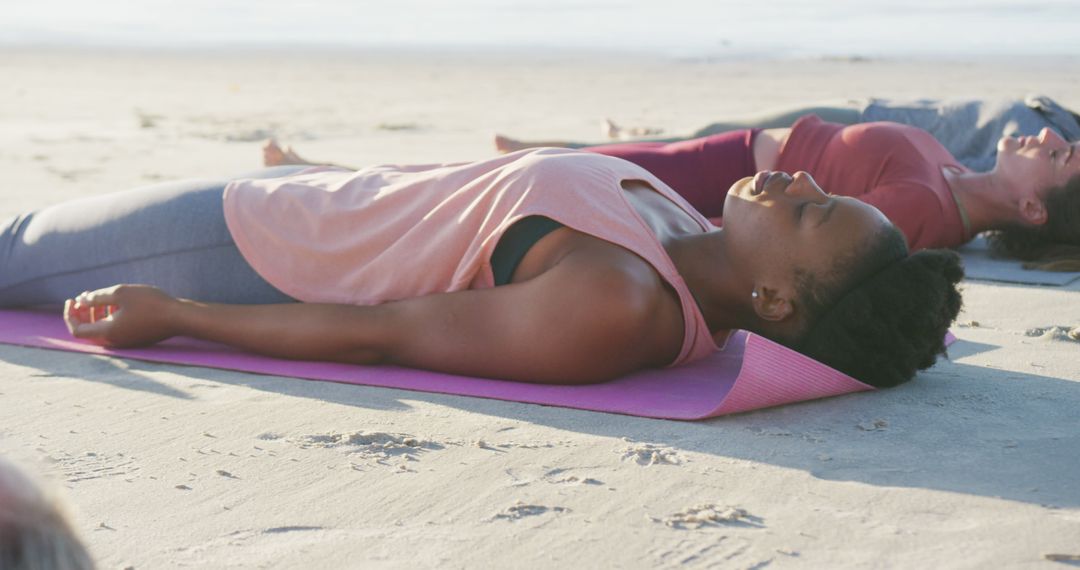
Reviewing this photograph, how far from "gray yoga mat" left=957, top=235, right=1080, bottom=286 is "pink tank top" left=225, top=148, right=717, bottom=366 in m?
1.79

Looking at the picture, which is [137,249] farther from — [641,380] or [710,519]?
[710,519]

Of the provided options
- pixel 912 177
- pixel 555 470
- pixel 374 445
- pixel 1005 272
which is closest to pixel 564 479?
pixel 555 470

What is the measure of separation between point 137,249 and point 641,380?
1.54m

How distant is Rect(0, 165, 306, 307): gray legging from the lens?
137 inches

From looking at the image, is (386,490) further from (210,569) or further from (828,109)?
(828,109)

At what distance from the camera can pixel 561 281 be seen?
2797mm

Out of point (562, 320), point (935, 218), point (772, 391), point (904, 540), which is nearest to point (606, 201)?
point (562, 320)

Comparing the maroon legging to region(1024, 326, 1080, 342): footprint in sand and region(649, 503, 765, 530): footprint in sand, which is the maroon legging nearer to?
region(1024, 326, 1080, 342): footprint in sand

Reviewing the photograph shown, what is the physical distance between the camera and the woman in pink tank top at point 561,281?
2812 mm

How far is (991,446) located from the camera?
8.27 ft

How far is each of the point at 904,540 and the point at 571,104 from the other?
13.2m

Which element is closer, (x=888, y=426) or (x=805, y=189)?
(x=888, y=426)

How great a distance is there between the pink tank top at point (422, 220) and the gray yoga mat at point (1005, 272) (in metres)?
1.79

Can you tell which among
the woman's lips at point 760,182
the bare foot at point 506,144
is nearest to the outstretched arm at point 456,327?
the woman's lips at point 760,182
